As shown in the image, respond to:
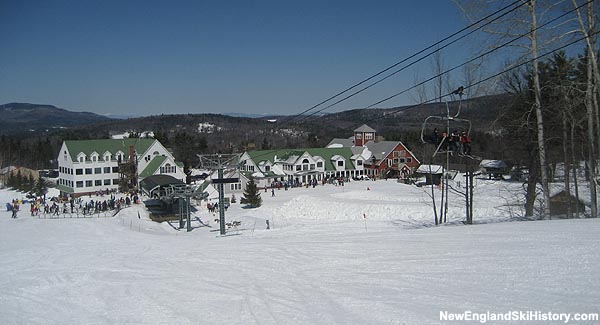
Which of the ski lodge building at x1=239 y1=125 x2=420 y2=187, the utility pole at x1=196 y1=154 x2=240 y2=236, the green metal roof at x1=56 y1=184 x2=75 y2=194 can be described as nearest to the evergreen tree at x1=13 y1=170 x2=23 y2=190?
the green metal roof at x1=56 y1=184 x2=75 y2=194

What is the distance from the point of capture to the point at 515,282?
6.93 meters

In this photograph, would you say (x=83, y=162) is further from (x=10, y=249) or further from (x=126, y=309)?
(x=126, y=309)

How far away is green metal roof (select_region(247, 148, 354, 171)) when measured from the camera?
58612 millimetres

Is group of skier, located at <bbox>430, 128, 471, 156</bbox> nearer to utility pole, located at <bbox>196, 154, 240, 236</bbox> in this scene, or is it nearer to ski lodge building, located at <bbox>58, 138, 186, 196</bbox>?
utility pole, located at <bbox>196, 154, 240, 236</bbox>

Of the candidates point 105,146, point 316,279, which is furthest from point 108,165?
point 316,279

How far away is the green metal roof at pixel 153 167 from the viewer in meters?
47.4

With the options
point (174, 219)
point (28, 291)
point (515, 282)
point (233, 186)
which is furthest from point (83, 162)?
point (515, 282)

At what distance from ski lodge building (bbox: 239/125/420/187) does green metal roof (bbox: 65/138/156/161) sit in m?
13.3

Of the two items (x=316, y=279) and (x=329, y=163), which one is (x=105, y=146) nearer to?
(x=329, y=163)

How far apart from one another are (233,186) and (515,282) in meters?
44.5

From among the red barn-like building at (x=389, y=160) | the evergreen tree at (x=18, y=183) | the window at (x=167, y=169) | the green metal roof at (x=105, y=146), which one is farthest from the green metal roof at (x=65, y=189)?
the red barn-like building at (x=389, y=160)

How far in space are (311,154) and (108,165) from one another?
27.2 metres

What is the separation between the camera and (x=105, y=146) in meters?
51.3

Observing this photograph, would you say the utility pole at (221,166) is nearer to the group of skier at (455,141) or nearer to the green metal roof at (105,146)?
the group of skier at (455,141)
